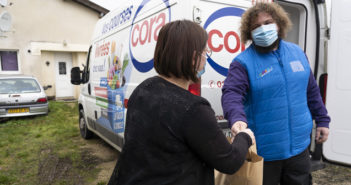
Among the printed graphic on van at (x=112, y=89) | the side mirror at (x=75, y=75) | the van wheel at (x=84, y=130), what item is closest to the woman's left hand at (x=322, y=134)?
the printed graphic on van at (x=112, y=89)

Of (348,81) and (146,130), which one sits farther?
(348,81)

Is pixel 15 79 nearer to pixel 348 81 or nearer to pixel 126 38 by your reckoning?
pixel 126 38

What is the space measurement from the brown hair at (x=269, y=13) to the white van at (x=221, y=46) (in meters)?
0.42

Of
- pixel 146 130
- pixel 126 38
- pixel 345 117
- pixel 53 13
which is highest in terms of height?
pixel 53 13

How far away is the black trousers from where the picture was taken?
176 centimetres

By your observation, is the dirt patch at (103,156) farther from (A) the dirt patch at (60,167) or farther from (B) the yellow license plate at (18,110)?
(B) the yellow license plate at (18,110)

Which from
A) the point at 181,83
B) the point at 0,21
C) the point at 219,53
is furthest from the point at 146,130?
the point at 0,21

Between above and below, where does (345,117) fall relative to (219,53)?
below

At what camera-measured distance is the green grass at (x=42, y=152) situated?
377 cm

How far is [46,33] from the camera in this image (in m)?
11.8

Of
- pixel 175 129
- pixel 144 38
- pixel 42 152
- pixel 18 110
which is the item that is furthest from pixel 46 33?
pixel 175 129

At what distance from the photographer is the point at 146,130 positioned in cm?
111

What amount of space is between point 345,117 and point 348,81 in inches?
14.2

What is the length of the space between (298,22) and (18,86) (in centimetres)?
843
